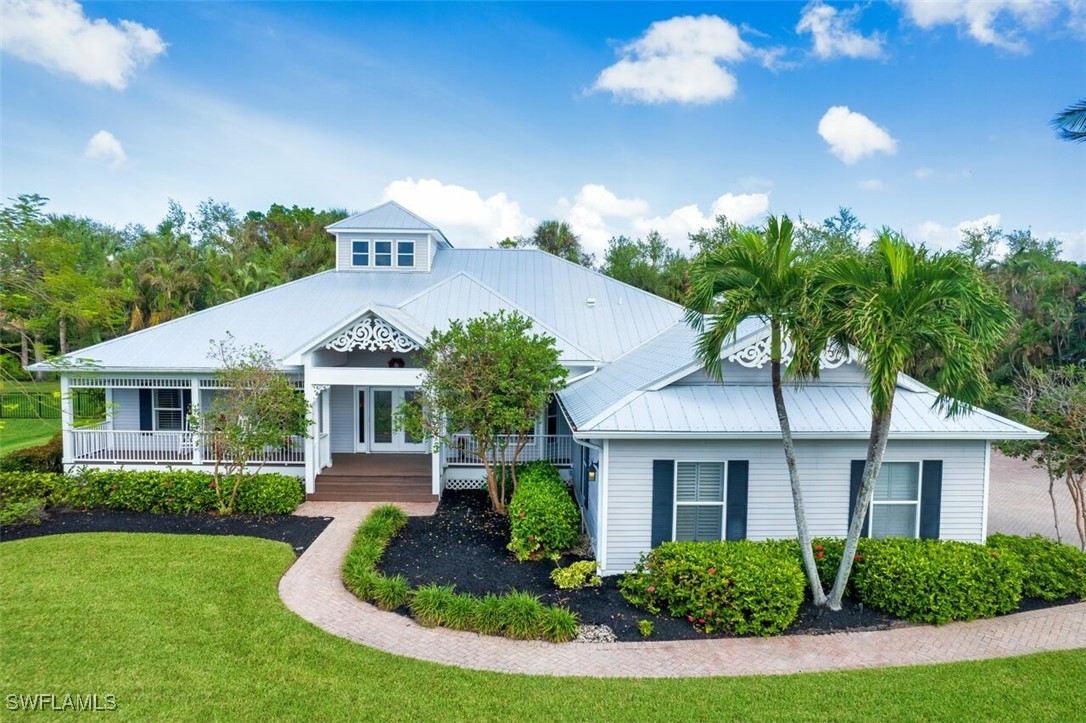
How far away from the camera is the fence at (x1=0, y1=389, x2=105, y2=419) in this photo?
953 cm

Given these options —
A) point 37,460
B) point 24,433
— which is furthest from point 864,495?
point 24,433

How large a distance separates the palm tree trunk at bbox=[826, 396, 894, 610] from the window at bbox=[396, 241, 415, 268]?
1704 centimetres

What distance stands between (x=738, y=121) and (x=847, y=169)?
524 centimetres

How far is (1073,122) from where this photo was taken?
10086mm

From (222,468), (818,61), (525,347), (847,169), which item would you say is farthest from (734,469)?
(847,169)

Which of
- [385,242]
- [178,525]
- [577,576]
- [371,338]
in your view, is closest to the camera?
[577,576]

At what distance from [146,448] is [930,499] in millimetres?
20161

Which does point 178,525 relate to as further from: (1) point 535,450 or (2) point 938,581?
(2) point 938,581

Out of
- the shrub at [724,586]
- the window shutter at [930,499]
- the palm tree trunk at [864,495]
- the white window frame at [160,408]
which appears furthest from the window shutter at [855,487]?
the white window frame at [160,408]

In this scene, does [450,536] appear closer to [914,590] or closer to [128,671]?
[128,671]

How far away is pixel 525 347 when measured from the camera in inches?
495

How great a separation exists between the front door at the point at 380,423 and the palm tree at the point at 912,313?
1343 centimetres

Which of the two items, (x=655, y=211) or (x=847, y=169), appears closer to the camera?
(x=847, y=169)

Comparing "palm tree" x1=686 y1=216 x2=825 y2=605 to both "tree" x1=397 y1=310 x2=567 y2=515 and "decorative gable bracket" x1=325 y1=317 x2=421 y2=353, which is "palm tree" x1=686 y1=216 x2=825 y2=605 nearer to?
"tree" x1=397 y1=310 x2=567 y2=515
